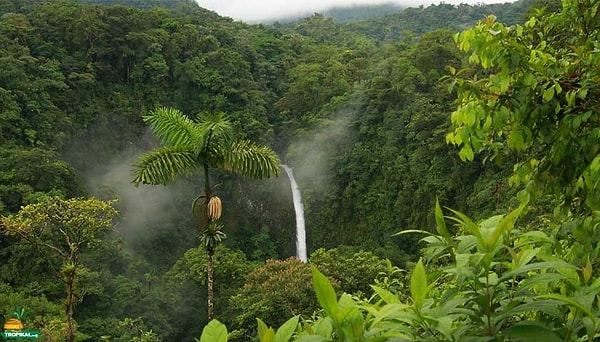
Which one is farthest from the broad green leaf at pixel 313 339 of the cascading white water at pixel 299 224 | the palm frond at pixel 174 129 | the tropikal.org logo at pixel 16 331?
the cascading white water at pixel 299 224

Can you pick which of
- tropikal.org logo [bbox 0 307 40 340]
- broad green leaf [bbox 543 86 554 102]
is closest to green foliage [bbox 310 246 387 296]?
tropikal.org logo [bbox 0 307 40 340]

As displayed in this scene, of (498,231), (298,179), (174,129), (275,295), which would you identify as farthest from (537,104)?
(298,179)

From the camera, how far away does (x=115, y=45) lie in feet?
74.5

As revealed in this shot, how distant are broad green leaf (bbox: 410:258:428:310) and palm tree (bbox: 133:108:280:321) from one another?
5247 mm

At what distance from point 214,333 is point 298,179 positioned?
70.5 feet

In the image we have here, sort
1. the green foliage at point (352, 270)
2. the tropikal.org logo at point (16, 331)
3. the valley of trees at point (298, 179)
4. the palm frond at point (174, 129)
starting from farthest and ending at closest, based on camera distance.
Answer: the green foliage at point (352, 270)
the tropikal.org logo at point (16, 331)
the palm frond at point (174, 129)
the valley of trees at point (298, 179)

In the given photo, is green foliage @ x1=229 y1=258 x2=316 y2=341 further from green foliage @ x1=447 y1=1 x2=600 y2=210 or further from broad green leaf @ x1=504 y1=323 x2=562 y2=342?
broad green leaf @ x1=504 y1=323 x2=562 y2=342

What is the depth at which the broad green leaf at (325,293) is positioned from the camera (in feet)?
2.09

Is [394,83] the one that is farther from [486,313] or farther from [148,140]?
[486,313]

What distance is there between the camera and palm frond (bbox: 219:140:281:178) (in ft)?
20.3

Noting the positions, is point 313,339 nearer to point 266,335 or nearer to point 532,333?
point 266,335

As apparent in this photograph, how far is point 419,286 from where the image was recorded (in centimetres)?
65

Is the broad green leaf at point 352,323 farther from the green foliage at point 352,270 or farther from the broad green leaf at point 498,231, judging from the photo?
the green foliage at point 352,270

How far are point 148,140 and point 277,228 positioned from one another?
700 cm
